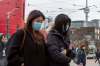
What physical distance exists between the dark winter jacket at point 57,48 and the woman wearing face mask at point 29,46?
13cm

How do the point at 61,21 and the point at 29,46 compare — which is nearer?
the point at 29,46

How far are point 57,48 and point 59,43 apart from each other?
10cm

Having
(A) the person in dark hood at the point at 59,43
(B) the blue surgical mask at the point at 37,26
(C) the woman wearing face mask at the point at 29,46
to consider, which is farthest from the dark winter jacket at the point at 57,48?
(B) the blue surgical mask at the point at 37,26

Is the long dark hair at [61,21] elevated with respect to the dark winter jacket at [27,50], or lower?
elevated

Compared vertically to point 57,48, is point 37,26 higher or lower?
higher

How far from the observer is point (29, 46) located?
15.8ft

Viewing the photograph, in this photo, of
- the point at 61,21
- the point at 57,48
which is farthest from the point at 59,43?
the point at 61,21

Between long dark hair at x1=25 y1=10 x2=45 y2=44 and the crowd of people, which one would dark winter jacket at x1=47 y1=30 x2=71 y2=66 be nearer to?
the crowd of people

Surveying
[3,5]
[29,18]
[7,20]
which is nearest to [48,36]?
[29,18]

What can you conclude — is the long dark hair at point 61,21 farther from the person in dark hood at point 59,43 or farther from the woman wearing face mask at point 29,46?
the woman wearing face mask at point 29,46

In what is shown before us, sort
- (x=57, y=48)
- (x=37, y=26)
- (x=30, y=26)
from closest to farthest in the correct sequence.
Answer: (x=37, y=26)
(x=30, y=26)
(x=57, y=48)

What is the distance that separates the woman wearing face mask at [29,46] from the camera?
4824 mm

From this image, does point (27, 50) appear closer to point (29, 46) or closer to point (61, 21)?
point (29, 46)

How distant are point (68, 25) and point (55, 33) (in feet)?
0.61
